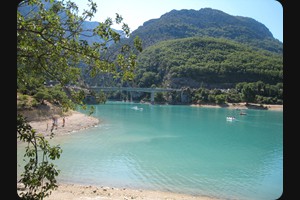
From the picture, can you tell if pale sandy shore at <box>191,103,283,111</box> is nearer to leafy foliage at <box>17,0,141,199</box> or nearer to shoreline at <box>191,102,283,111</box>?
shoreline at <box>191,102,283,111</box>

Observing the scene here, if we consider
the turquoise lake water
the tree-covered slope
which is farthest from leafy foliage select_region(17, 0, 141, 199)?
the tree-covered slope

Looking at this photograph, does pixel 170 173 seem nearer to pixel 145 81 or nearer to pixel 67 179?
pixel 67 179

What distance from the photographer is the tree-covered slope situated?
102188mm

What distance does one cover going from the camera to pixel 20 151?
1766 cm

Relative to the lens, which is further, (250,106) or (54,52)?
(250,106)

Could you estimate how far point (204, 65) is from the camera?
110062mm

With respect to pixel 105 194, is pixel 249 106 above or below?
above

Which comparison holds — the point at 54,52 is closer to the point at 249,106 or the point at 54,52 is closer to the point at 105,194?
the point at 105,194

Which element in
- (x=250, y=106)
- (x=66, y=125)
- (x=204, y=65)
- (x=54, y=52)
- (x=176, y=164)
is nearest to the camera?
(x=54, y=52)

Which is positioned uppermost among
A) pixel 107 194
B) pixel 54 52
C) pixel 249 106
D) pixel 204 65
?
pixel 204 65

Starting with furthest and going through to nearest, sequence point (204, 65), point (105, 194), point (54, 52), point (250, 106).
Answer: point (204, 65) → point (250, 106) → point (105, 194) → point (54, 52)

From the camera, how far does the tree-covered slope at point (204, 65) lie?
335 feet

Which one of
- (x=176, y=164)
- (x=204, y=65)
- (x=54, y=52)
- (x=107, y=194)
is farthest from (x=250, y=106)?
(x=54, y=52)
